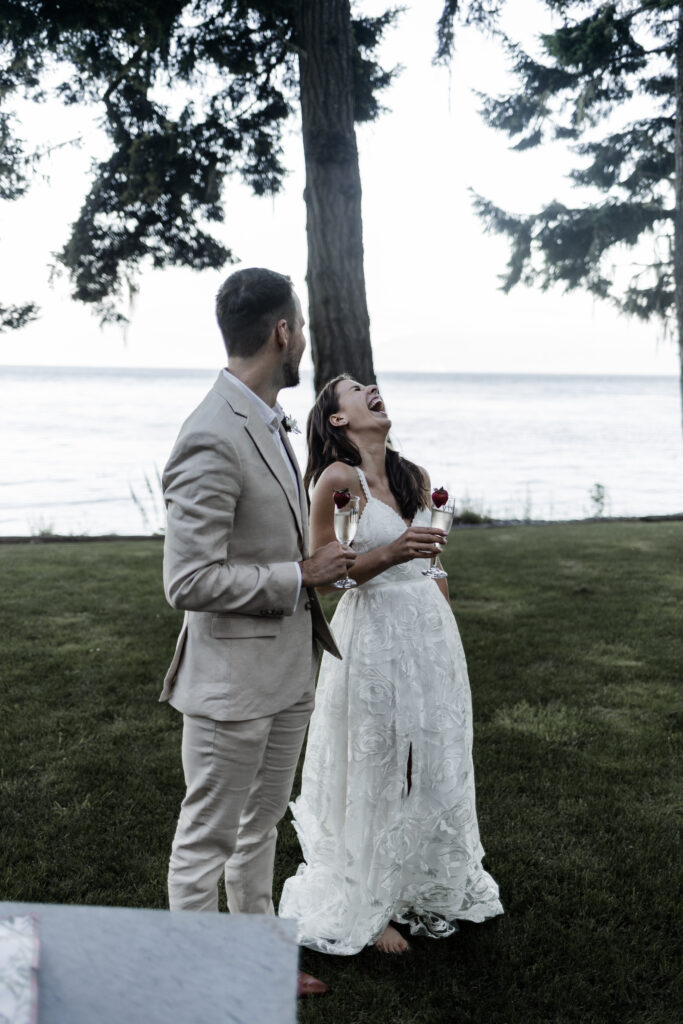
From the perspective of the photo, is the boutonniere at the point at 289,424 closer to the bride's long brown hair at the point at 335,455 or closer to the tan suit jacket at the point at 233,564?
the tan suit jacket at the point at 233,564

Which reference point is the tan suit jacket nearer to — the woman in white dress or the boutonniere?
the boutonniere

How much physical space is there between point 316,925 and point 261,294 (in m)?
2.29

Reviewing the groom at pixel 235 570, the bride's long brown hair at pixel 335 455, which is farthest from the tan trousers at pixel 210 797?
the bride's long brown hair at pixel 335 455

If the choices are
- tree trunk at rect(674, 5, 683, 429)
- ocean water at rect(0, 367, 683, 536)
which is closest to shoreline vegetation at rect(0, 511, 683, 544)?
ocean water at rect(0, 367, 683, 536)

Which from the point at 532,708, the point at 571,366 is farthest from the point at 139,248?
the point at 571,366

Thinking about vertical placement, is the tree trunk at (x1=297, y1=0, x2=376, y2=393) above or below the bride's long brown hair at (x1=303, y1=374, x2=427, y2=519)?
above

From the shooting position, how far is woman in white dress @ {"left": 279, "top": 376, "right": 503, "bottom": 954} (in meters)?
3.11

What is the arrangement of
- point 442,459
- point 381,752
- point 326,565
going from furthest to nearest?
point 442,459, point 381,752, point 326,565

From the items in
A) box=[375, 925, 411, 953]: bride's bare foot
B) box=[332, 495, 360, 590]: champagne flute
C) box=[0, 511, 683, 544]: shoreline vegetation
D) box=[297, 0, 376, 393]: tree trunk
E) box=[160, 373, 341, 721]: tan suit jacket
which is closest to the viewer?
box=[160, 373, 341, 721]: tan suit jacket

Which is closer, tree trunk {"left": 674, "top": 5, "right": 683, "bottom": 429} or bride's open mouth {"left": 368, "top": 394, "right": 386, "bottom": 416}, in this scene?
bride's open mouth {"left": 368, "top": 394, "right": 386, "bottom": 416}

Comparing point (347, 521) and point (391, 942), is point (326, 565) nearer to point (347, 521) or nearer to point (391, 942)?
point (347, 521)

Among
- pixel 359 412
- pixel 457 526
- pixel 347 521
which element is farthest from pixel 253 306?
pixel 457 526

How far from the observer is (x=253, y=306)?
243 cm

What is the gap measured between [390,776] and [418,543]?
95 centimetres
